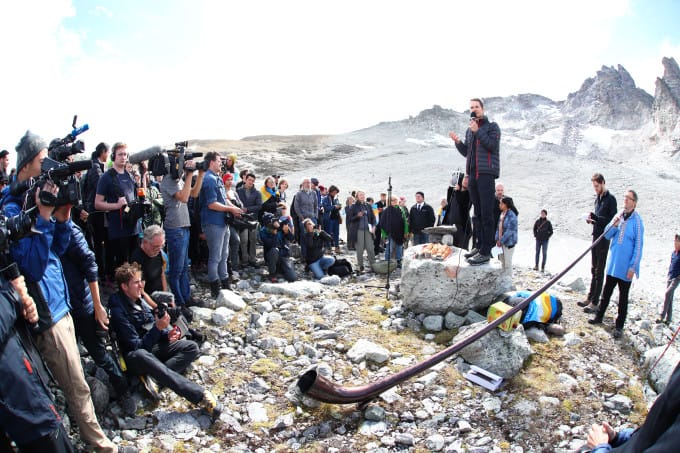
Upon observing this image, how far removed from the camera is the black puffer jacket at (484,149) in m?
6.43

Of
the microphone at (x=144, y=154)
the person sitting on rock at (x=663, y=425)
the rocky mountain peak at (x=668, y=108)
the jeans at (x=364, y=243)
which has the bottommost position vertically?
the jeans at (x=364, y=243)

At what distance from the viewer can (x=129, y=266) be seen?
4926mm

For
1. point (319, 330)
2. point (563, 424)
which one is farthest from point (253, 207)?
point (563, 424)

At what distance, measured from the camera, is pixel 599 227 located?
7.90 m

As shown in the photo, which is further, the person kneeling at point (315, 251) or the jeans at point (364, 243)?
the jeans at point (364, 243)

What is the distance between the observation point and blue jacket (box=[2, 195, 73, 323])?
3.48 metres

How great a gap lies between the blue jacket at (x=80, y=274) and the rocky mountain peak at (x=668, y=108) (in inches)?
3132

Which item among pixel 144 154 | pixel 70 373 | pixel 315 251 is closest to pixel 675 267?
pixel 315 251

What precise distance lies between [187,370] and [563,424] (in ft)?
14.7

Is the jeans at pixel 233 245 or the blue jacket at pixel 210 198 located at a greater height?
the blue jacket at pixel 210 198

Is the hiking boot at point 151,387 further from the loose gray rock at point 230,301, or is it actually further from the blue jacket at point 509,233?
the blue jacket at point 509,233

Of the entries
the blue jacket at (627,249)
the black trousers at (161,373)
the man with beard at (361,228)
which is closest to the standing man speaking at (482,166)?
the blue jacket at (627,249)

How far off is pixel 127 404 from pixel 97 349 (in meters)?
0.68

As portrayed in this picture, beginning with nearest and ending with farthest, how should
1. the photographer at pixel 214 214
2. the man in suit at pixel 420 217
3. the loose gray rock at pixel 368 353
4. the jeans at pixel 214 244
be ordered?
the loose gray rock at pixel 368 353
the photographer at pixel 214 214
the jeans at pixel 214 244
the man in suit at pixel 420 217
